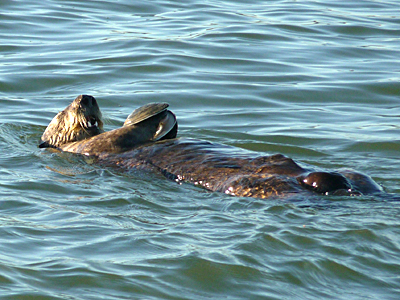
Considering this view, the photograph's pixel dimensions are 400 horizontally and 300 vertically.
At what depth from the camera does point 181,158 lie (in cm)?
535

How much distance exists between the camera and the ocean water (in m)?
3.56

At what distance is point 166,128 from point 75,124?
106cm

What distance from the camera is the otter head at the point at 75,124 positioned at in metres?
6.20

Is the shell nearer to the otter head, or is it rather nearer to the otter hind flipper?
the otter head

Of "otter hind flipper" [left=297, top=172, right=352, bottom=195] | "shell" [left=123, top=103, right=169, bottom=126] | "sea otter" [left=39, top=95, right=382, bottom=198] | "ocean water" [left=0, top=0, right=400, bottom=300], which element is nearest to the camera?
"ocean water" [left=0, top=0, right=400, bottom=300]

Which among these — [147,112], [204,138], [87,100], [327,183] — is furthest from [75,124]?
[327,183]

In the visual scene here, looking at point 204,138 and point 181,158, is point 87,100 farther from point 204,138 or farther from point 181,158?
point 204,138

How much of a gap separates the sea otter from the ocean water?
12 centimetres

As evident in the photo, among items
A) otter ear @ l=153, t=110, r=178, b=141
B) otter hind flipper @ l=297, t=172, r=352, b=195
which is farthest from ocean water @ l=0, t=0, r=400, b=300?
otter ear @ l=153, t=110, r=178, b=141

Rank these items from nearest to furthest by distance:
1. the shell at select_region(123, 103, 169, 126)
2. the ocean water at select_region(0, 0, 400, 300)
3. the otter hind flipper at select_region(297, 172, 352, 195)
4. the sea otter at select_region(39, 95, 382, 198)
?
the ocean water at select_region(0, 0, 400, 300) < the otter hind flipper at select_region(297, 172, 352, 195) < the sea otter at select_region(39, 95, 382, 198) < the shell at select_region(123, 103, 169, 126)

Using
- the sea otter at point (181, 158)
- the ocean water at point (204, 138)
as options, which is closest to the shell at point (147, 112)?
the sea otter at point (181, 158)

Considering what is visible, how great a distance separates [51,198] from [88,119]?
4.98ft

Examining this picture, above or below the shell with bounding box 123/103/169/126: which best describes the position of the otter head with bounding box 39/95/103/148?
below

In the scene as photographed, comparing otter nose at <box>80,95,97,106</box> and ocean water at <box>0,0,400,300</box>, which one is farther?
otter nose at <box>80,95,97,106</box>
